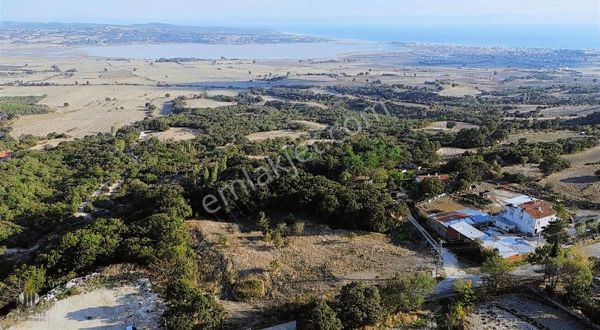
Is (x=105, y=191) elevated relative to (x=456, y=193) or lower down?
lower down

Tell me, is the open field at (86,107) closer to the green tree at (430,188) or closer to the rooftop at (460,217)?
the green tree at (430,188)

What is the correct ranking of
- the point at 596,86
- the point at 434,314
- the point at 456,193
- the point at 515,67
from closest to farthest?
the point at 434,314 → the point at 456,193 → the point at 596,86 → the point at 515,67

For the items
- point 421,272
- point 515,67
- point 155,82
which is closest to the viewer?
point 421,272

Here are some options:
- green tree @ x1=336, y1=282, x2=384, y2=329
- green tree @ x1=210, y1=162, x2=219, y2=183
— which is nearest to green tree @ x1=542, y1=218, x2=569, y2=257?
green tree @ x1=336, y1=282, x2=384, y2=329

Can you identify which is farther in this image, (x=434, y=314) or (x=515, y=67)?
(x=515, y=67)

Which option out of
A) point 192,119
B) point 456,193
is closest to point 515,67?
point 192,119

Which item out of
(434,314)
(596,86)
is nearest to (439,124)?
(434,314)

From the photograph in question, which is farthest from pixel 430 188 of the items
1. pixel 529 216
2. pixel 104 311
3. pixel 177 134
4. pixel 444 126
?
pixel 177 134

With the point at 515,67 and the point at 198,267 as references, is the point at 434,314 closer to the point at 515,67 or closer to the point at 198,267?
the point at 198,267
